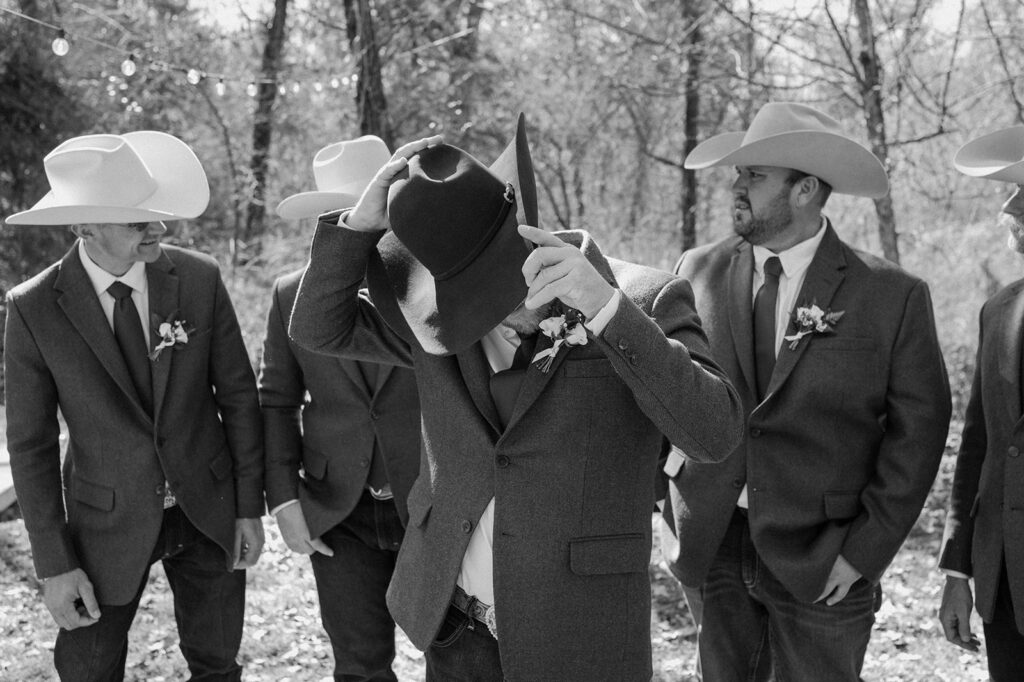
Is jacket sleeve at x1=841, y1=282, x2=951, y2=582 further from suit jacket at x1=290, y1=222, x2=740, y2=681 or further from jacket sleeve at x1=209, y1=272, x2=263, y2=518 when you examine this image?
jacket sleeve at x1=209, y1=272, x2=263, y2=518

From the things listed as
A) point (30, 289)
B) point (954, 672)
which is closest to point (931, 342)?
point (954, 672)

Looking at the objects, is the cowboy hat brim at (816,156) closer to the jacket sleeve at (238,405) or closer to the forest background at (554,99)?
the jacket sleeve at (238,405)

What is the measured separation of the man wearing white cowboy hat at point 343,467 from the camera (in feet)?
13.5

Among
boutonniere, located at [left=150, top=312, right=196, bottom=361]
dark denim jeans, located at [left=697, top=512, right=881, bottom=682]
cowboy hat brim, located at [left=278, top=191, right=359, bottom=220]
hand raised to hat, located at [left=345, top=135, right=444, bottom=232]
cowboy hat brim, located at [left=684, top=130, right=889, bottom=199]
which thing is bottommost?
dark denim jeans, located at [left=697, top=512, right=881, bottom=682]

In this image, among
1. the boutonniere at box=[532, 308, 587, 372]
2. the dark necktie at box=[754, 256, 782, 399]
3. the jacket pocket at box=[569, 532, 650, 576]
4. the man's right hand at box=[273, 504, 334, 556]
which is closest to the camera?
the boutonniere at box=[532, 308, 587, 372]

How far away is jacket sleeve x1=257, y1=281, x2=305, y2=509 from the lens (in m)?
4.24

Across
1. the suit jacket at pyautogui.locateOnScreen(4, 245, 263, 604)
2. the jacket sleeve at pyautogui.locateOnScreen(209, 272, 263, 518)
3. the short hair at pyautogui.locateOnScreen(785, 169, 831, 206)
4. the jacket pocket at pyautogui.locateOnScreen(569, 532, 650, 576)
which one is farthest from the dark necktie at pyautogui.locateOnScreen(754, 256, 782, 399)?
the suit jacket at pyautogui.locateOnScreen(4, 245, 263, 604)

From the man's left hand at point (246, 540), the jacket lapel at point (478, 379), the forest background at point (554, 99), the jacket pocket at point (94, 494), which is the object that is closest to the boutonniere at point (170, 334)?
the jacket pocket at point (94, 494)

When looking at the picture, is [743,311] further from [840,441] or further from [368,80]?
[368,80]

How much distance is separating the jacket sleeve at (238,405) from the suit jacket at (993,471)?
8.49 feet

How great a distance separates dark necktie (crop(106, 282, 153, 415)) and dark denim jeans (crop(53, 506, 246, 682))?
0.48 meters

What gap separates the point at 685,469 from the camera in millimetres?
4023

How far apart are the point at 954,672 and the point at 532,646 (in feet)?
12.5

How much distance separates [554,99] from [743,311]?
11.3 metres
